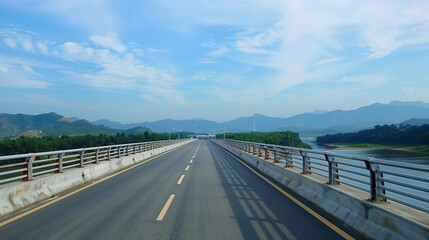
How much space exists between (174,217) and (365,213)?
13.5 ft

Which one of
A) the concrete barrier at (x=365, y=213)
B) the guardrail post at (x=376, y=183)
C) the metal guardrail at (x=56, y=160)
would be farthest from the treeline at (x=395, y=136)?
the guardrail post at (x=376, y=183)

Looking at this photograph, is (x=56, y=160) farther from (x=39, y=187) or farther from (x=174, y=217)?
(x=174, y=217)

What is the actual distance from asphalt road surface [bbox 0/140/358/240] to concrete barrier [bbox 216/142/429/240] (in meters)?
0.32

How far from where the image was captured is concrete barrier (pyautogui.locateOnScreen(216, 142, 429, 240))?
Result: 4543 millimetres

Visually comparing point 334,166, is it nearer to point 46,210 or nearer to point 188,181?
point 188,181

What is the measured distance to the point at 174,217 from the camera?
702 centimetres

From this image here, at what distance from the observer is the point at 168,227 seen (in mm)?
6219

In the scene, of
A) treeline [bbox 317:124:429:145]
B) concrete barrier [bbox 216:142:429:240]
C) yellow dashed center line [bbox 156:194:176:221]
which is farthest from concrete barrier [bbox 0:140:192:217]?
treeline [bbox 317:124:429:145]

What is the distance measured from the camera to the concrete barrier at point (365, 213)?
14.9ft

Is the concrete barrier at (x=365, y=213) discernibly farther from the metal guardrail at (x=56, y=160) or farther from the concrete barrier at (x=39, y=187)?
the concrete barrier at (x=39, y=187)

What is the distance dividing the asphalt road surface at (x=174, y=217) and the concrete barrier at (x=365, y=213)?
32 centimetres

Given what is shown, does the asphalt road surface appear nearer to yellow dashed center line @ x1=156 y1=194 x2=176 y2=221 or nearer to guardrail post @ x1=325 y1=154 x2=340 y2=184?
yellow dashed center line @ x1=156 y1=194 x2=176 y2=221

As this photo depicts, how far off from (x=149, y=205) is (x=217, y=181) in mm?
4941

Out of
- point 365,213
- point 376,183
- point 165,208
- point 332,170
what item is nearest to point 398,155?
point 332,170
